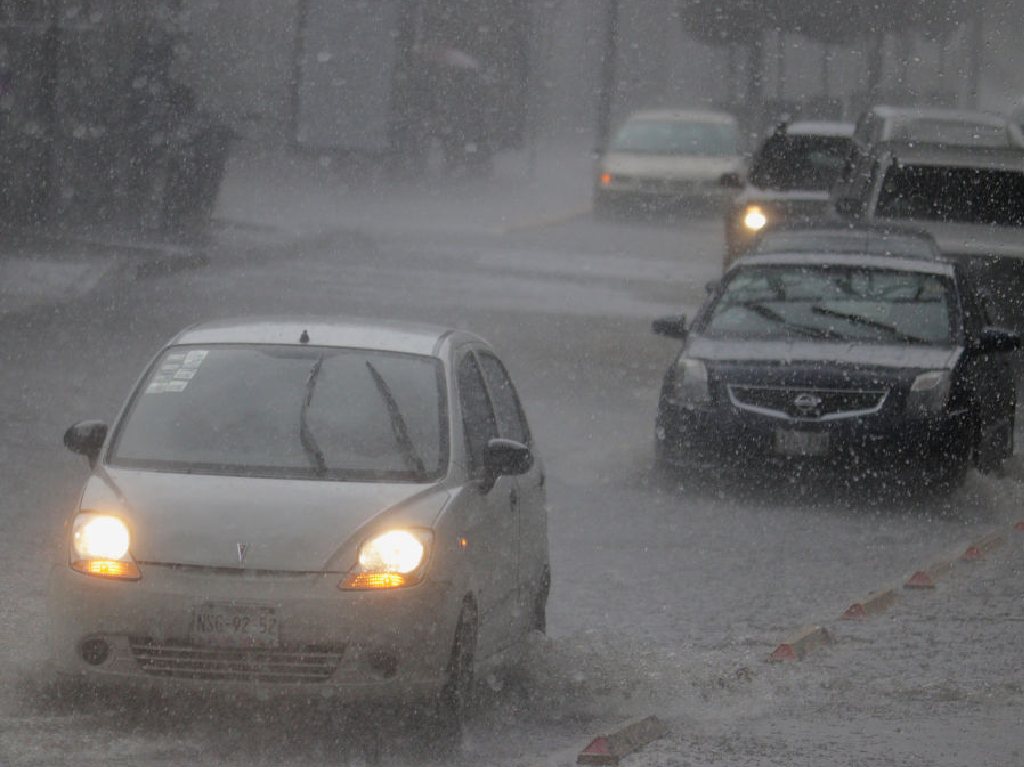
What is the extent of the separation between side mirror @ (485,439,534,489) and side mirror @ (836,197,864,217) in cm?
1267

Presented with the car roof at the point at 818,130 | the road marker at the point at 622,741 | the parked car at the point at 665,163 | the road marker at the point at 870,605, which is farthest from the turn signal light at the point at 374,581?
the parked car at the point at 665,163

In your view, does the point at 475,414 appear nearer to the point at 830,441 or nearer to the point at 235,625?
the point at 235,625

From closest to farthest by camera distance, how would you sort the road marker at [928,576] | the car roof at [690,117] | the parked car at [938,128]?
the road marker at [928,576], the parked car at [938,128], the car roof at [690,117]

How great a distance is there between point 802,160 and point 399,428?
17.8m

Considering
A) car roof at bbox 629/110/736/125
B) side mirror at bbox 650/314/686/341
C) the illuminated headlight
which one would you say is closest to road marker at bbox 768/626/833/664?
side mirror at bbox 650/314/686/341

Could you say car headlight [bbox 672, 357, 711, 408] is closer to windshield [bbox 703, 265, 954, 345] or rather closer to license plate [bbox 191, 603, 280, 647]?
windshield [bbox 703, 265, 954, 345]

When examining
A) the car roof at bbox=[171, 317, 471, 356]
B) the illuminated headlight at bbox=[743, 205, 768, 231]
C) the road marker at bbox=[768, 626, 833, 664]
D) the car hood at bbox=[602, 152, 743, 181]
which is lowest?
the car hood at bbox=[602, 152, 743, 181]

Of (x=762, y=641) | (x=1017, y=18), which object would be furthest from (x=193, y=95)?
(x=1017, y=18)

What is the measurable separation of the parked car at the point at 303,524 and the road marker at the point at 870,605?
1833mm

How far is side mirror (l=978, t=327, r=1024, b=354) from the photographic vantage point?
1452cm

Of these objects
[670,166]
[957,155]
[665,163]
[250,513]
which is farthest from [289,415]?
[665,163]

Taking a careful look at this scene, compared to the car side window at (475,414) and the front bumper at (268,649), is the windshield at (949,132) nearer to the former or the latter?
the car side window at (475,414)

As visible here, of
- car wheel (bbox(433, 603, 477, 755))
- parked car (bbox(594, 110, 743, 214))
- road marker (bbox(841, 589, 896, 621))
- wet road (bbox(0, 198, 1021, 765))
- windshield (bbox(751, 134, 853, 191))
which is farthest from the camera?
parked car (bbox(594, 110, 743, 214))

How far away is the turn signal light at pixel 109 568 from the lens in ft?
24.6
